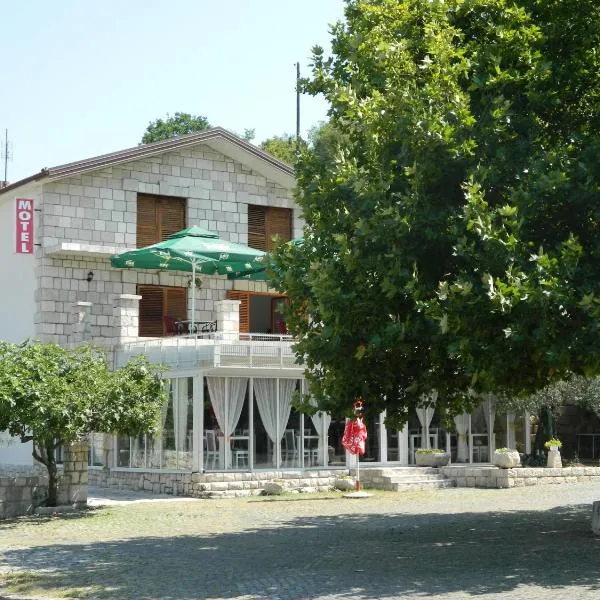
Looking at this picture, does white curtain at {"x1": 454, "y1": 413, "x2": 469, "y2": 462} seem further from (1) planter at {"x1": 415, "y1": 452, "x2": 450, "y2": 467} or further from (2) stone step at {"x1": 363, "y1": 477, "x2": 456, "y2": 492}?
(2) stone step at {"x1": 363, "y1": 477, "x2": 456, "y2": 492}

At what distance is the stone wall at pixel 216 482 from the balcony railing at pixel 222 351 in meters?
2.64

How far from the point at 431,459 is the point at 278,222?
9.37 m

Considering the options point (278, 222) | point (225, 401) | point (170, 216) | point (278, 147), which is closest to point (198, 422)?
point (225, 401)

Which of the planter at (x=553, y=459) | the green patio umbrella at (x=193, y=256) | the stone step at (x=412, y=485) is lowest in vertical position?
the stone step at (x=412, y=485)

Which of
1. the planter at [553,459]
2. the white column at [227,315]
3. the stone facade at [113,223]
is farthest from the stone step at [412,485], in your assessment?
the stone facade at [113,223]

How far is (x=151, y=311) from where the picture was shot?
32000mm

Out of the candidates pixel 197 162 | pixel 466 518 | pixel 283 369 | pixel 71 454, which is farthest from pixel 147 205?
pixel 466 518

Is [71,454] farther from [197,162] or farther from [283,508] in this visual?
[197,162]

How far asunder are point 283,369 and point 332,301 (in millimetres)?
12429

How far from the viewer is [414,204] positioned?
14.6 metres

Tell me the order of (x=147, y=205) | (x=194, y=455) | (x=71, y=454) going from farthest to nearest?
(x=147, y=205), (x=194, y=455), (x=71, y=454)

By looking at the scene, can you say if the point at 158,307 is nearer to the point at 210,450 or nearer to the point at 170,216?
the point at 170,216

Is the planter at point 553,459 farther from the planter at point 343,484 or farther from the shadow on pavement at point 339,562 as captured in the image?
the shadow on pavement at point 339,562

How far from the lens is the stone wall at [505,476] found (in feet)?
93.4
